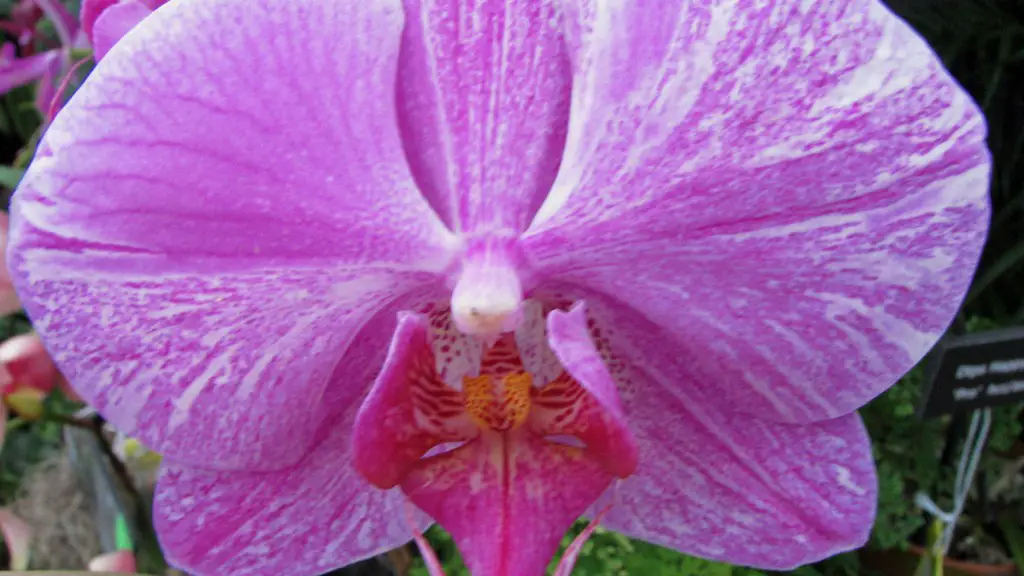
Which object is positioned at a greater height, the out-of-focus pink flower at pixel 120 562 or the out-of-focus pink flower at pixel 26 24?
the out-of-focus pink flower at pixel 26 24

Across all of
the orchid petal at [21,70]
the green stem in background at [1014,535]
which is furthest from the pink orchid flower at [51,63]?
the green stem in background at [1014,535]

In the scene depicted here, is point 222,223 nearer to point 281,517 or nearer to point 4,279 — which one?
point 281,517

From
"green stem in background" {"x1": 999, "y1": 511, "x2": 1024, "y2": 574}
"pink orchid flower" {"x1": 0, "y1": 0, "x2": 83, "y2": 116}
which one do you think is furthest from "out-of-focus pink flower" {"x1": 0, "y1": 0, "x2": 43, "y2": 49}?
"green stem in background" {"x1": 999, "y1": 511, "x2": 1024, "y2": 574}

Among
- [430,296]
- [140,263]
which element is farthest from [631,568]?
[140,263]

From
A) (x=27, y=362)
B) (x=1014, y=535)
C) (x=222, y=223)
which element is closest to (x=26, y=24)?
(x=27, y=362)

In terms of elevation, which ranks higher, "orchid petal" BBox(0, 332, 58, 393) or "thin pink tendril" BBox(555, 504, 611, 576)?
"orchid petal" BBox(0, 332, 58, 393)

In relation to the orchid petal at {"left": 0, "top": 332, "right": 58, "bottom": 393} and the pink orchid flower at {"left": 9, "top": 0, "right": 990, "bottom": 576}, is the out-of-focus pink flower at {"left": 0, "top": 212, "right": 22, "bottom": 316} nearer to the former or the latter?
the orchid petal at {"left": 0, "top": 332, "right": 58, "bottom": 393}

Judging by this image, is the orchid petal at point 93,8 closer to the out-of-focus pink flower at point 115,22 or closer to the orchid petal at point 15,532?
the out-of-focus pink flower at point 115,22
